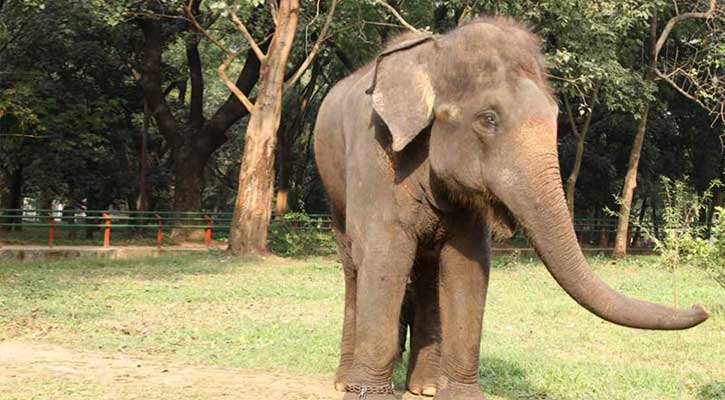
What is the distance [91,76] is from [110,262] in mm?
9915

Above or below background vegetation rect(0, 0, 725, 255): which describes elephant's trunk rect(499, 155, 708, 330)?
below

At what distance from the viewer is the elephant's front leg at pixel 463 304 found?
216 inches

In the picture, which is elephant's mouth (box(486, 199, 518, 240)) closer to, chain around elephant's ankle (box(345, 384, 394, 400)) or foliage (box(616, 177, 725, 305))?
chain around elephant's ankle (box(345, 384, 394, 400))

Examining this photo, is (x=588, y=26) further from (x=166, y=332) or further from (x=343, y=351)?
(x=343, y=351)

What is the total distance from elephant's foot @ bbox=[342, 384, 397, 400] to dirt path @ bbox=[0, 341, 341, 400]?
70 cm

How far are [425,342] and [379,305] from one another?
1.01 m

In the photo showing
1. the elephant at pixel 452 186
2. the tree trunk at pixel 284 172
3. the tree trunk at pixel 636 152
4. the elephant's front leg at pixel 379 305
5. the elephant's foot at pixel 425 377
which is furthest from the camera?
the tree trunk at pixel 284 172

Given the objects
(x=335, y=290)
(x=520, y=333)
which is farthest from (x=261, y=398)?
(x=335, y=290)

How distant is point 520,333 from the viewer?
1073 centimetres

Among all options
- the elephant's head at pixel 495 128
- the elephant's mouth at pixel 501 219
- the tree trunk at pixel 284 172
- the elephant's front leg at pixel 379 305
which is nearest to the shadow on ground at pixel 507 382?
the elephant's front leg at pixel 379 305

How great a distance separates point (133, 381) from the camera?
6.57 meters

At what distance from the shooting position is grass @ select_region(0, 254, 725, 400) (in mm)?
7770

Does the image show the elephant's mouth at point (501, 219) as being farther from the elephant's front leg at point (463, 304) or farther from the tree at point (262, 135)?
the tree at point (262, 135)

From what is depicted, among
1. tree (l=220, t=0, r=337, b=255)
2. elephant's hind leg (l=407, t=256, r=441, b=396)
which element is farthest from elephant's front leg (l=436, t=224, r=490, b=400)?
tree (l=220, t=0, r=337, b=255)
